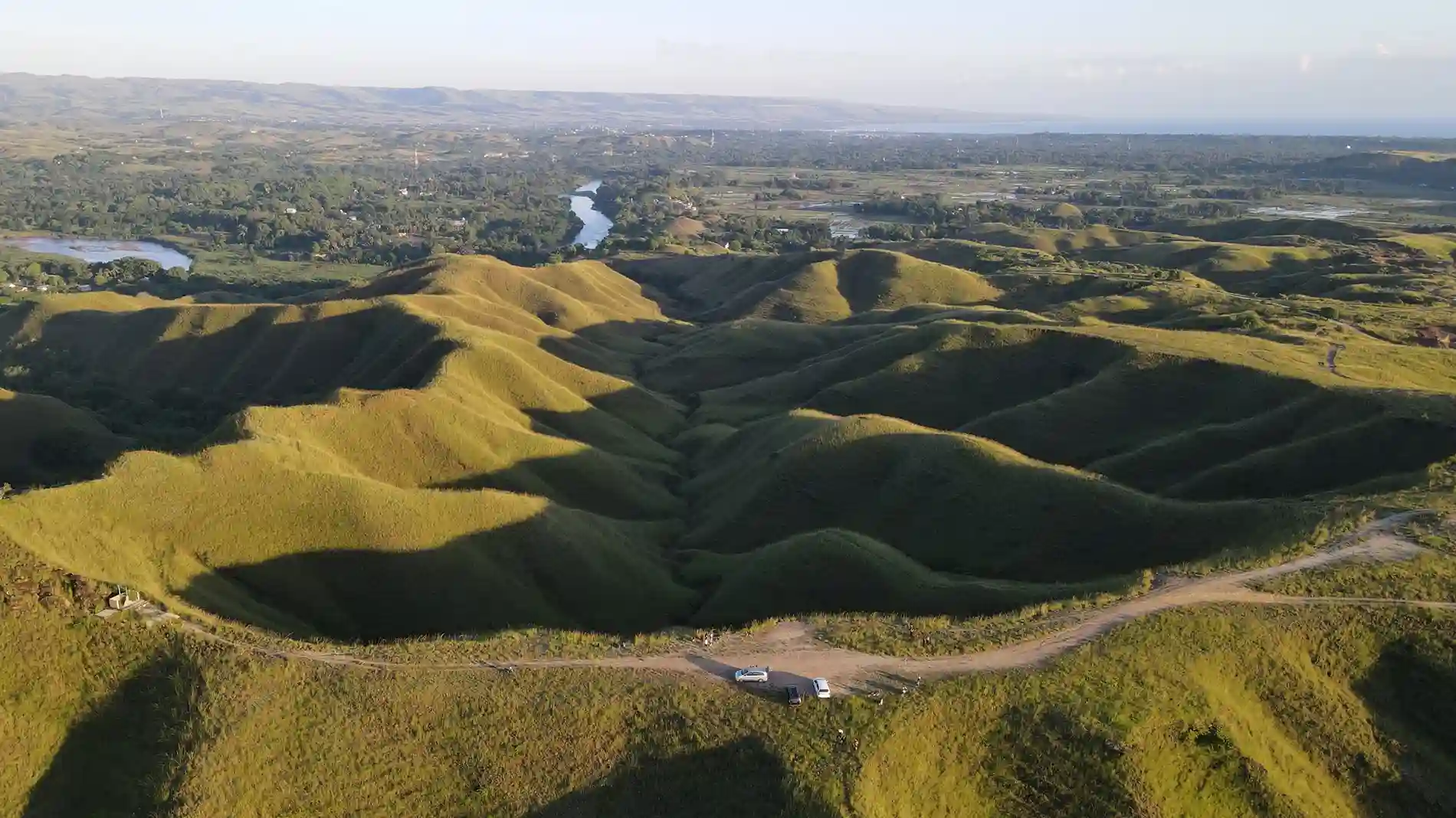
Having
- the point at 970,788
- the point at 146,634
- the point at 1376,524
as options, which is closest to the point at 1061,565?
the point at 1376,524

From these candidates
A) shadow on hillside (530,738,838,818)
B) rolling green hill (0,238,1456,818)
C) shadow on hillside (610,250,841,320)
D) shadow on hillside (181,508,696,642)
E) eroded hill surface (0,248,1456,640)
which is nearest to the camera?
shadow on hillside (530,738,838,818)

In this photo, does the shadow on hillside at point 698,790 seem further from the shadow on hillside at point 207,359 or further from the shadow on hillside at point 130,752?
the shadow on hillside at point 207,359

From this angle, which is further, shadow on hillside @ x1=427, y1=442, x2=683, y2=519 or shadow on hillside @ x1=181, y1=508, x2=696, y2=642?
shadow on hillside @ x1=427, y1=442, x2=683, y2=519

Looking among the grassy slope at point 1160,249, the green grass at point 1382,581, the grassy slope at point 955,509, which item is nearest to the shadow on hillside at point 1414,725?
the green grass at point 1382,581

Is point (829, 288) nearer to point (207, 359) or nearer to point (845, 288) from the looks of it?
point (845, 288)

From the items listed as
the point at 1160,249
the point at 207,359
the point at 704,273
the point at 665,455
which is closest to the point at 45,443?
the point at 207,359

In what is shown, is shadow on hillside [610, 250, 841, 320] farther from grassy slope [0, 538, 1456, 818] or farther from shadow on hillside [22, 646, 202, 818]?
shadow on hillside [22, 646, 202, 818]

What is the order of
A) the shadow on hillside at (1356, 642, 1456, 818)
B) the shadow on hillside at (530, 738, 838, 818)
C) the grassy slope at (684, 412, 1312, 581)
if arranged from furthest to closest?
the grassy slope at (684, 412, 1312, 581) < the shadow on hillside at (1356, 642, 1456, 818) < the shadow on hillside at (530, 738, 838, 818)

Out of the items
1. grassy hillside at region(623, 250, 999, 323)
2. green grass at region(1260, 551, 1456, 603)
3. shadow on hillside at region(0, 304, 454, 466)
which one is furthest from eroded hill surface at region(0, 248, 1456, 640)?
grassy hillside at region(623, 250, 999, 323)
